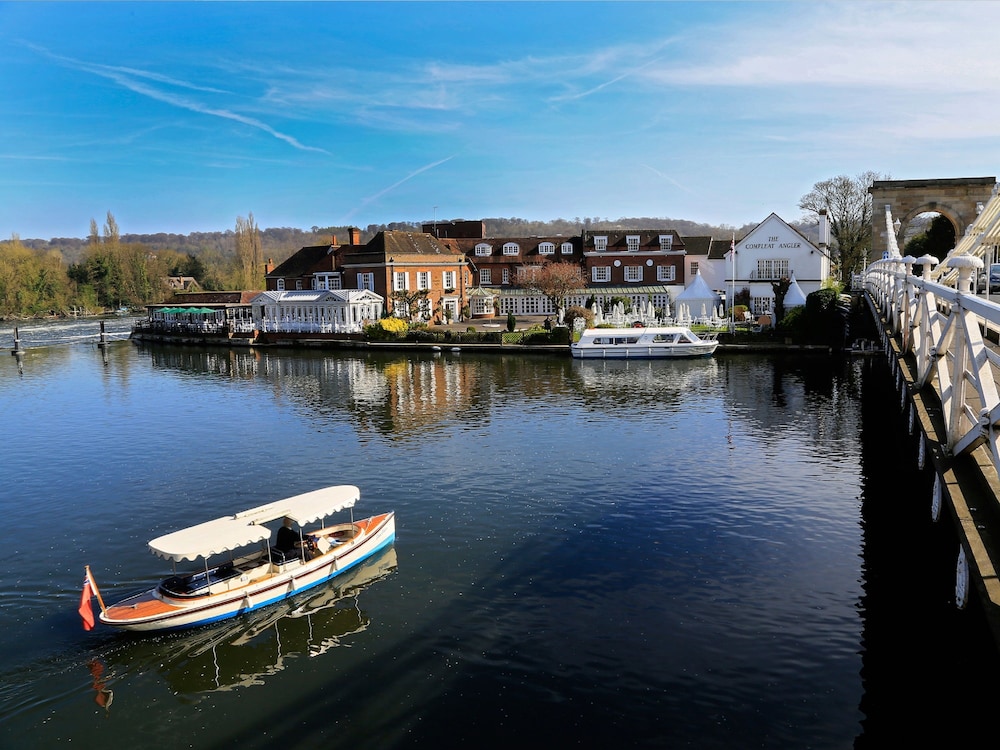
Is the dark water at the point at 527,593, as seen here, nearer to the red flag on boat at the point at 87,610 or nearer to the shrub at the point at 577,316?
the red flag on boat at the point at 87,610

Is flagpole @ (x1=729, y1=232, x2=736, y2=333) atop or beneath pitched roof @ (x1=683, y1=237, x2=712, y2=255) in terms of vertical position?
beneath

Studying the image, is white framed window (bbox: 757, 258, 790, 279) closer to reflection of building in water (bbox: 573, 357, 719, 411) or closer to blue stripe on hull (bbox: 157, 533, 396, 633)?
reflection of building in water (bbox: 573, 357, 719, 411)

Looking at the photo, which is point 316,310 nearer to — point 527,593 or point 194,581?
point 194,581

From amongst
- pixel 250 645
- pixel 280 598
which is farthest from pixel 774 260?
pixel 250 645

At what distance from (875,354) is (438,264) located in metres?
35.1

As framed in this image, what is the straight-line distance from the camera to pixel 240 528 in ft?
49.6

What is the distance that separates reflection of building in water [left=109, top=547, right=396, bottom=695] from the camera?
1236 cm

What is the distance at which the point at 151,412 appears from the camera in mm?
34031

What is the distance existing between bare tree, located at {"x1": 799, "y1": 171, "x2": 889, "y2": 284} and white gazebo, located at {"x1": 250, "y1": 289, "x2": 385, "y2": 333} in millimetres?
39974

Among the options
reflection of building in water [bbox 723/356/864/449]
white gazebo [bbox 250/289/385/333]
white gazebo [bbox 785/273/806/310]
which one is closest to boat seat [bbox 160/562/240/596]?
reflection of building in water [bbox 723/356/864/449]

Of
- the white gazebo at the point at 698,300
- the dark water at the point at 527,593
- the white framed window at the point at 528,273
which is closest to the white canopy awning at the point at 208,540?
the dark water at the point at 527,593

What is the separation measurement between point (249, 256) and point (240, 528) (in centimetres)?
10720

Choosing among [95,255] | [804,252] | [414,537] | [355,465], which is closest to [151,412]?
[355,465]

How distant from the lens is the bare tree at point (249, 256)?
113250 mm
